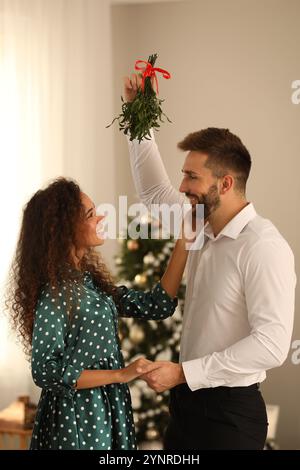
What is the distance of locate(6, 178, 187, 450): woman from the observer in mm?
1981

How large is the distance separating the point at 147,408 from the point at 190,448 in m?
1.60

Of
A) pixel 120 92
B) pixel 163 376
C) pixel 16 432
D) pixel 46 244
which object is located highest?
pixel 120 92

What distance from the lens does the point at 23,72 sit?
145 inches

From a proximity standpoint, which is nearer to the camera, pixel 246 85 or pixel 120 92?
pixel 246 85

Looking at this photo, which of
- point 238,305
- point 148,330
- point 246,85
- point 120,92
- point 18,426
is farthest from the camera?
point 120,92

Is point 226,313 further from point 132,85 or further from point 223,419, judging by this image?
point 132,85

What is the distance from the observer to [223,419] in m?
2.21

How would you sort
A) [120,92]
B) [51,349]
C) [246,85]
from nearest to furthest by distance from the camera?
[51,349]
[246,85]
[120,92]

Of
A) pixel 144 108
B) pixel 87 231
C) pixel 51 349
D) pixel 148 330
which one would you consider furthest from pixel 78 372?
pixel 148 330

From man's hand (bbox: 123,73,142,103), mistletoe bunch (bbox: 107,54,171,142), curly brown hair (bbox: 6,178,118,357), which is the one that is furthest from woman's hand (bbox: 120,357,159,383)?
man's hand (bbox: 123,73,142,103)

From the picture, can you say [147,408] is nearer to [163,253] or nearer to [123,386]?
[163,253]

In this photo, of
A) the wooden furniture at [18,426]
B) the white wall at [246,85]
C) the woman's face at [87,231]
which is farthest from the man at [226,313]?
the white wall at [246,85]

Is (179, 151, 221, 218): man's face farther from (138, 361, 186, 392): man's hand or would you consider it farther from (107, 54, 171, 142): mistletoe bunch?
(138, 361, 186, 392): man's hand

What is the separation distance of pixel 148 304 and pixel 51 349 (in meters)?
0.49
